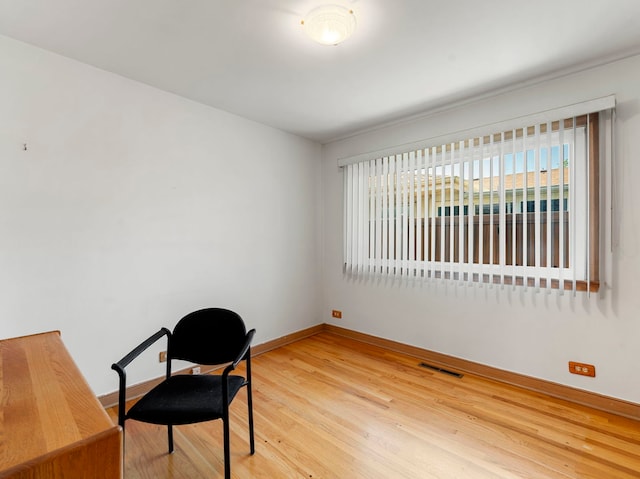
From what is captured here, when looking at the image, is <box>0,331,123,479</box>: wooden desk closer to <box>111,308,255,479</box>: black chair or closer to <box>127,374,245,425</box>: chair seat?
<box>111,308,255,479</box>: black chair

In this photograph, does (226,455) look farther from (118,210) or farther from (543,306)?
(543,306)

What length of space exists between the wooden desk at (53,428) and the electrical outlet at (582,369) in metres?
2.91

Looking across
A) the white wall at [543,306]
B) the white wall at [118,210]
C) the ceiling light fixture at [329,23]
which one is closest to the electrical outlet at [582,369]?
the white wall at [543,306]

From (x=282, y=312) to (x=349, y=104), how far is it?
2350 millimetres

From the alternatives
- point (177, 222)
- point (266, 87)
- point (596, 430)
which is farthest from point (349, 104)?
point (596, 430)

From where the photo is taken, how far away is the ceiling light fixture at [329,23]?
5.38 ft

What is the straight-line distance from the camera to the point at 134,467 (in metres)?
1.71

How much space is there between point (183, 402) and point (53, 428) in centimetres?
79

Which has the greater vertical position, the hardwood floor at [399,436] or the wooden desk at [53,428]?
the wooden desk at [53,428]

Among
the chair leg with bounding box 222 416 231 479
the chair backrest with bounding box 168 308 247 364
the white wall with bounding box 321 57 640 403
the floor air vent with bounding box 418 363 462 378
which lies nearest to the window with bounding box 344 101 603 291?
the white wall with bounding box 321 57 640 403

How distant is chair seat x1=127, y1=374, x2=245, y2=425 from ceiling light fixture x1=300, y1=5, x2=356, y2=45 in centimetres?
204

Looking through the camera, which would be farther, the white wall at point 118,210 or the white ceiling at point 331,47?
the white wall at point 118,210

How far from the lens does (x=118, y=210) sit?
235 centimetres

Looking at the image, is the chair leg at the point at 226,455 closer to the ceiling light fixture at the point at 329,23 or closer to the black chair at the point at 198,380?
the black chair at the point at 198,380
